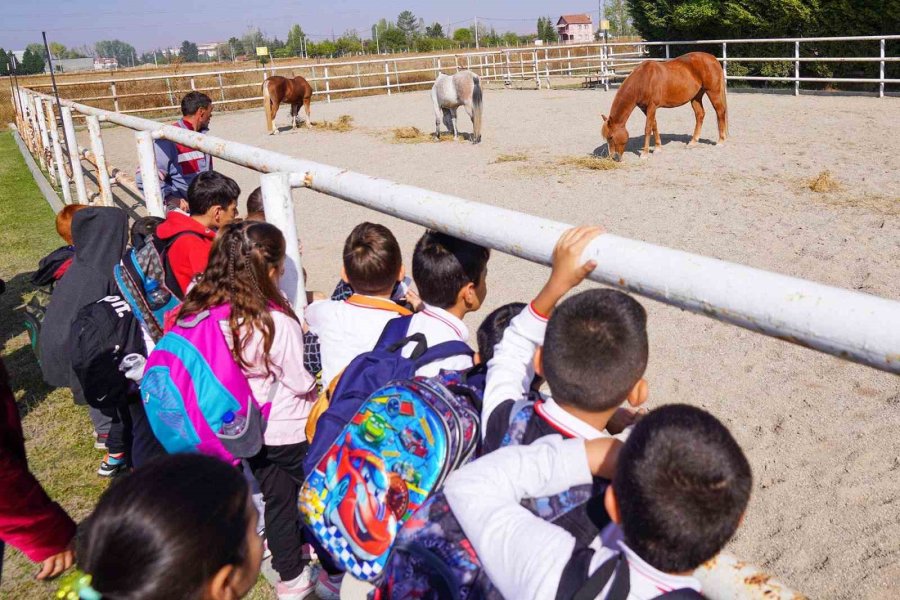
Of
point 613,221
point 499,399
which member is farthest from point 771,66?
point 499,399

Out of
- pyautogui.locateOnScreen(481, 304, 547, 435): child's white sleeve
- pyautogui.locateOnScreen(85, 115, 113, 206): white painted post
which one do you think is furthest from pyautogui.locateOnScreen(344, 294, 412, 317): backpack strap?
pyautogui.locateOnScreen(85, 115, 113, 206): white painted post

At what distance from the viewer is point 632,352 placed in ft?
4.08

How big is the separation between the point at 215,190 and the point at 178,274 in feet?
1.59

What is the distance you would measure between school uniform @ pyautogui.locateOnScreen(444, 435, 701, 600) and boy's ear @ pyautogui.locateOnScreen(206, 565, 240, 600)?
38cm

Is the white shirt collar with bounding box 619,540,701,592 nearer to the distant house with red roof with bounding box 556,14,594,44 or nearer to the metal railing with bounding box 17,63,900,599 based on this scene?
the metal railing with bounding box 17,63,900,599

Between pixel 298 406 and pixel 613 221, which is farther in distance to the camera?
pixel 613 221

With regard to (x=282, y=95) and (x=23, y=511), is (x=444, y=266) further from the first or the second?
(x=282, y=95)

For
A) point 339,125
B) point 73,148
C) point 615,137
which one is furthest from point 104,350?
point 339,125

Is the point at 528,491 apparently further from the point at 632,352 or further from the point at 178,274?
the point at 178,274

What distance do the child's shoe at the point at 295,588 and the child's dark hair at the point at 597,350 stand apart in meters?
1.58

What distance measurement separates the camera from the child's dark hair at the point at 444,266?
1.80 meters

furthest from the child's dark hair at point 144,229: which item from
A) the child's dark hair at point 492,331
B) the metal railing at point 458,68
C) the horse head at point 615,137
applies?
the metal railing at point 458,68

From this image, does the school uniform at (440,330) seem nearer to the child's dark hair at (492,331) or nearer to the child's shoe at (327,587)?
the child's dark hair at (492,331)

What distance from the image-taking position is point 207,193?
318cm
